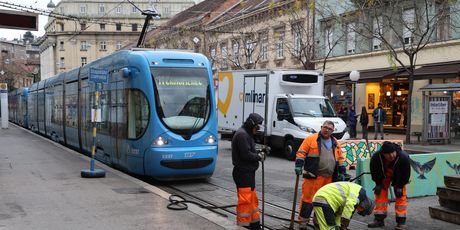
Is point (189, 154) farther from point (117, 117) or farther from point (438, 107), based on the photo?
point (438, 107)

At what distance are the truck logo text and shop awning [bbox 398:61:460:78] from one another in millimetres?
9273

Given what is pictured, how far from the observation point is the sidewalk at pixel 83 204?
277 inches

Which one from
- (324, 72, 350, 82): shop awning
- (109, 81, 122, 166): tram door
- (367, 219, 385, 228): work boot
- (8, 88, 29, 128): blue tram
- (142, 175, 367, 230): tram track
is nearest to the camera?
(367, 219, 385, 228): work boot

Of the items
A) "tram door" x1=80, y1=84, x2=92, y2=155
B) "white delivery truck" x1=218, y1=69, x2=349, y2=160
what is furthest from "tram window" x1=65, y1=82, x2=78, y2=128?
"white delivery truck" x1=218, y1=69, x2=349, y2=160

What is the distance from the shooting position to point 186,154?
1065 centimetres

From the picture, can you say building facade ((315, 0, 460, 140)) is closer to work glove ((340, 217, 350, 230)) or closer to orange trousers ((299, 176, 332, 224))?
orange trousers ((299, 176, 332, 224))

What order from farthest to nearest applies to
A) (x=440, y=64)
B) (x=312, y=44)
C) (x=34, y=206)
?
(x=312, y=44) < (x=440, y=64) < (x=34, y=206)

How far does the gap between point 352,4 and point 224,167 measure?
15314 millimetres

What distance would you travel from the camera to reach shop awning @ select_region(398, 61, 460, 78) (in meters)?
21.4

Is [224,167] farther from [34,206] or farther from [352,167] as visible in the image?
[34,206]

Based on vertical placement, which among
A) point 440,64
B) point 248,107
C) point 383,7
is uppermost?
point 383,7

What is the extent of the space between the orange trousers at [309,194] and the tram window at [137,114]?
14.9 ft

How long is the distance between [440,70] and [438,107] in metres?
2.39

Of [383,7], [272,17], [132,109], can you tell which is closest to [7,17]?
[132,109]
